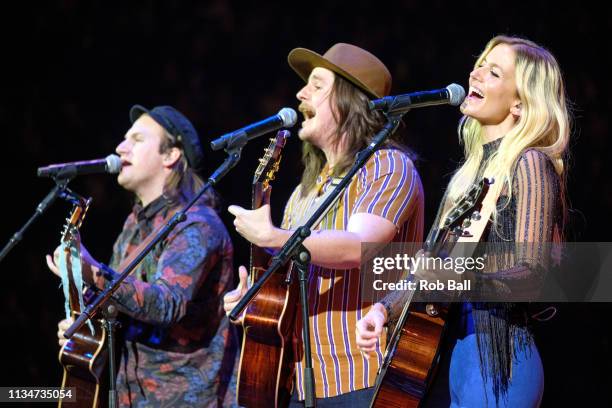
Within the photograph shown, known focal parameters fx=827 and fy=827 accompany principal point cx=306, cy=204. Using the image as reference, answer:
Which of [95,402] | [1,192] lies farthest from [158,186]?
[1,192]

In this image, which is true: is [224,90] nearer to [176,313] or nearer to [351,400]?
[176,313]

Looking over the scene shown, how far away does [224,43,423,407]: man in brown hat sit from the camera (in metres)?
2.78

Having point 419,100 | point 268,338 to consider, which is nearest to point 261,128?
point 419,100

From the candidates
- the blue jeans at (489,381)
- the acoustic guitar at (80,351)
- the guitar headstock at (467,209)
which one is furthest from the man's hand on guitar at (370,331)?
the acoustic guitar at (80,351)

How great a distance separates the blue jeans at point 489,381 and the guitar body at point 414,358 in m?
0.09

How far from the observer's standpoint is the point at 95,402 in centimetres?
359

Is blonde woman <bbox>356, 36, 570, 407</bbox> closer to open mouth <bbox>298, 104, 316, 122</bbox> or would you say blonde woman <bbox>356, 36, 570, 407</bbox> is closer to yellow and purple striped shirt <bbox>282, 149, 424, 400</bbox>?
yellow and purple striped shirt <bbox>282, 149, 424, 400</bbox>

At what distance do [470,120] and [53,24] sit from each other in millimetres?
3254

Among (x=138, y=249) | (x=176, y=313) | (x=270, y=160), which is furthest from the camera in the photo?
(x=138, y=249)

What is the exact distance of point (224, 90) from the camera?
193 inches

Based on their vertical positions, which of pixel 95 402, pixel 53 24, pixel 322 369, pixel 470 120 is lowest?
pixel 95 402

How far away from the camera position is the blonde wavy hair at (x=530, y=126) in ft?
8.51

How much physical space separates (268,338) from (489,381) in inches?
34.3

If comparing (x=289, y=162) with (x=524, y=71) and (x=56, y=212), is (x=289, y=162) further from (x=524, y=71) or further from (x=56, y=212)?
(x=524, y=71)
